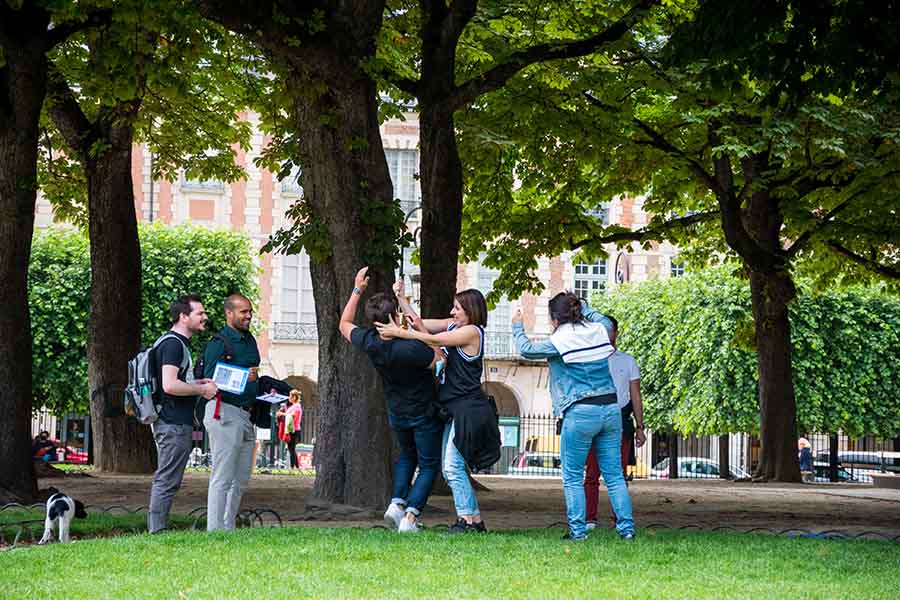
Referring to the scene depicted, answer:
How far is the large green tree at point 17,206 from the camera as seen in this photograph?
50.1ft

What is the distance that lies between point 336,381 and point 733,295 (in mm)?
30071

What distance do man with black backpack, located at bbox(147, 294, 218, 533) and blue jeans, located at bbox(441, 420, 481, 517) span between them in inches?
67.3

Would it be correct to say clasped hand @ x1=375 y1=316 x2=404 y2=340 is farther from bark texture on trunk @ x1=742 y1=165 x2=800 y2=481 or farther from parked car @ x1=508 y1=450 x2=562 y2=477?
parked car @ x1=508 y1=450 x2=562 y2=477

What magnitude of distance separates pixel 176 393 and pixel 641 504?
368 inches

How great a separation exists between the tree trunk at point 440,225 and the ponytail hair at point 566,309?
676 cm

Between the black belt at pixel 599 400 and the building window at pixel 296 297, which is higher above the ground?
the building window at pixel 296 297

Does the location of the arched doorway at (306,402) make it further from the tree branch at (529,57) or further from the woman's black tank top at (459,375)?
the woman's black tank top at (459,375)

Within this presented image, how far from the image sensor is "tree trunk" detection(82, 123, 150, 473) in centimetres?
2308

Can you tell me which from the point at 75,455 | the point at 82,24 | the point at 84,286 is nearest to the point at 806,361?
the point at 84,286

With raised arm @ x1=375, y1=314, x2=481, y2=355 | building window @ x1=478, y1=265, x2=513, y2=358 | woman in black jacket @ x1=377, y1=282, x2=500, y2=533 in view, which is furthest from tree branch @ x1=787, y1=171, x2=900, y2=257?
Answer: building window @ x1=478, y1=265, x2=513, y2=358

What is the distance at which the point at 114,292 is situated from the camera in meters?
23.2

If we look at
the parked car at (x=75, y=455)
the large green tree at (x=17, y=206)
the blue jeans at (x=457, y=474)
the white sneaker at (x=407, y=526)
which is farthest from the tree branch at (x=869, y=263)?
the parked car at (x=75, y=455)

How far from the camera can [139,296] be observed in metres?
23.6

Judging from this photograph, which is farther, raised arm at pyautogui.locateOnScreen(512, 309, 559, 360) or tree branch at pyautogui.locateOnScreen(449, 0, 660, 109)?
tree branch at pyautogui.locateOnScreen(449, 0, 660, 109)
